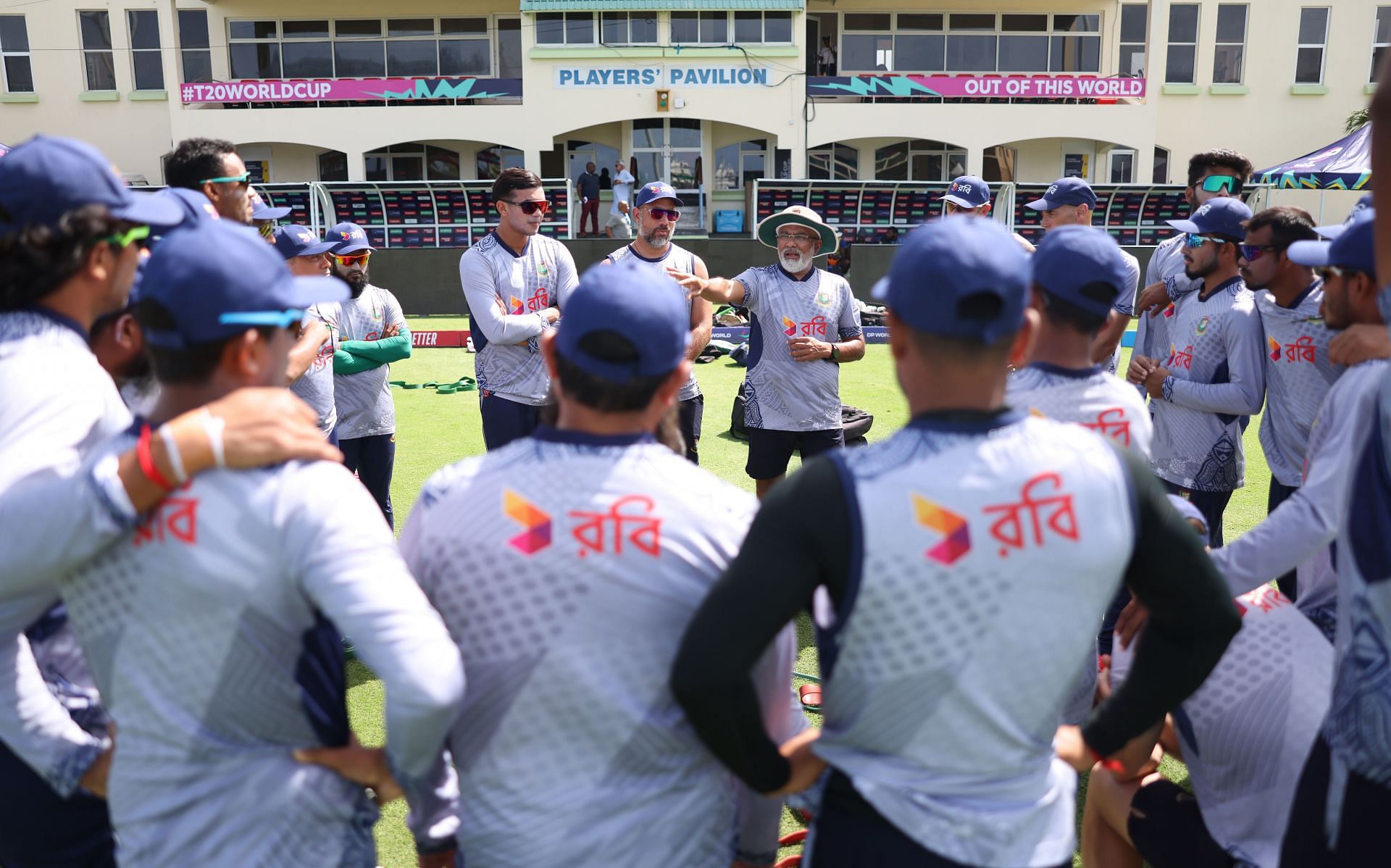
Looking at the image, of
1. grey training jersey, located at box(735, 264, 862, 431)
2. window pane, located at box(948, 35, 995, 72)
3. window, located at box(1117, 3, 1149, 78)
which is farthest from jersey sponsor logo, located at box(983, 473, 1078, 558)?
window, located at box(1117, 3, 1149, 78)

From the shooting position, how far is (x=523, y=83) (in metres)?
28.6

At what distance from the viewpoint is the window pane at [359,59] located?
3061 cm

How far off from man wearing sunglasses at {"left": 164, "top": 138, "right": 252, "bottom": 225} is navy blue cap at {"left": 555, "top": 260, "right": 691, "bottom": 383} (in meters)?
3.29

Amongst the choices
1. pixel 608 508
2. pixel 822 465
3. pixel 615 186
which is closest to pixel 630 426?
pixel 608 508

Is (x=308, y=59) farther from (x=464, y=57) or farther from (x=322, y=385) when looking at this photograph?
(x=322, y=385)

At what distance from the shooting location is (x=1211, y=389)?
5.05 m

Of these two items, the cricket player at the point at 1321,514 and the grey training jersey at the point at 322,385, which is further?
the grey training jersey at the point at 322,385

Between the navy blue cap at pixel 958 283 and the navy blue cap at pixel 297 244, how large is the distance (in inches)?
170

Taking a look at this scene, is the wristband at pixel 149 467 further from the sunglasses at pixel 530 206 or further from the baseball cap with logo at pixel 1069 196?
the baseball cap with logo at pixel 1069 196

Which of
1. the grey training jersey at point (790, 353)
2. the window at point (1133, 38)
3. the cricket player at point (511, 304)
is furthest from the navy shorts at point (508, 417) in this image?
the window at point (1133, 38)

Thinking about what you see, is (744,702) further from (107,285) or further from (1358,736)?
(107,285)

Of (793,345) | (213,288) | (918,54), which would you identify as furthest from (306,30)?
(213,288)

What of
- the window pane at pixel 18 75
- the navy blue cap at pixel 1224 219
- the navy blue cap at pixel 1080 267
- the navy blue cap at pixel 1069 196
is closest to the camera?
the navy blue cap at pixel 1080 267

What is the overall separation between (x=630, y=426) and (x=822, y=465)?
423 mm
